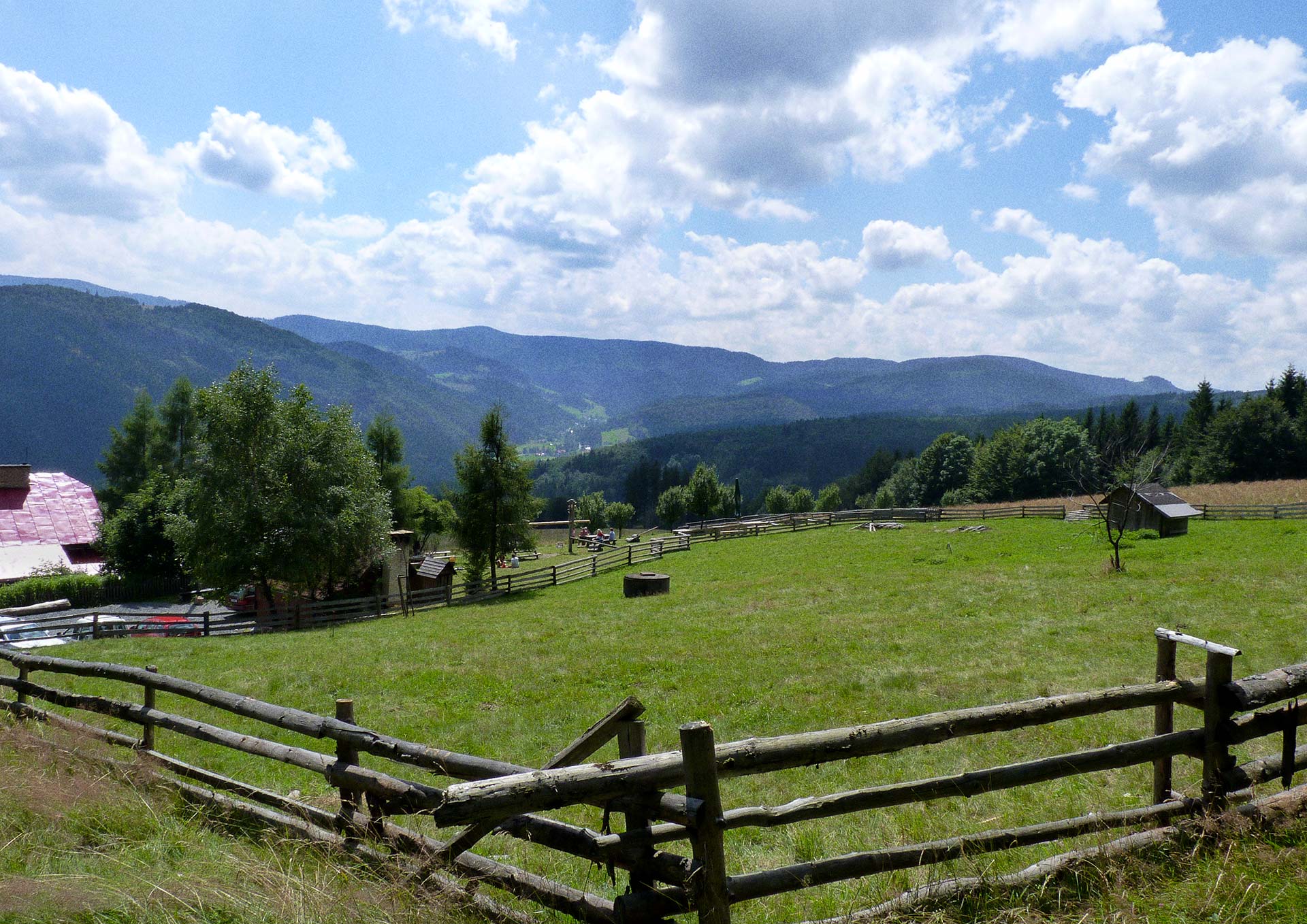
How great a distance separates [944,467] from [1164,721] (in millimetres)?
109950

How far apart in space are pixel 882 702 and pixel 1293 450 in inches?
3766

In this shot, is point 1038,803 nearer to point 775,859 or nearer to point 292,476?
point 775,859

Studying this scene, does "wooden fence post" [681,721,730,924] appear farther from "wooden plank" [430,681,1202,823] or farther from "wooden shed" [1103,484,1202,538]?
"wooden shed" [1103,484,1202,538]

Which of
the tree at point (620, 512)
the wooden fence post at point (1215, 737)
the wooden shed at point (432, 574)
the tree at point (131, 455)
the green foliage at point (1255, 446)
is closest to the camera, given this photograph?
the wooden fence post at point (1215, 737)

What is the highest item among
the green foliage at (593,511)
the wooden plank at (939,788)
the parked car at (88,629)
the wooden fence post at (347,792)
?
the wooden plank at (939,788)

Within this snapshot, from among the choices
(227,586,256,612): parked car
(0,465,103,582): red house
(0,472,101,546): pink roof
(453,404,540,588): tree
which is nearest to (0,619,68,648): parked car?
(227,586,256,612): parked car

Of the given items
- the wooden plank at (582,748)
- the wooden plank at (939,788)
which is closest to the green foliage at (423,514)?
the wooden plank at (582,748)

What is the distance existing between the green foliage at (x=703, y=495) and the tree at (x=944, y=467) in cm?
4266

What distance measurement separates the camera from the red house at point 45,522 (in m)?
49.2

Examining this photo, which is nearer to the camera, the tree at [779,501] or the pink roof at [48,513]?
the pink roof at [48,513]

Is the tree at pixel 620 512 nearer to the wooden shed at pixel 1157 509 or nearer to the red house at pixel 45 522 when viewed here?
the red house at pixel 45 522

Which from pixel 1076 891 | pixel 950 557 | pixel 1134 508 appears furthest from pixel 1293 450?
pixel 1076 891

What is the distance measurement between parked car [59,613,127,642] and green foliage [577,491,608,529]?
7503 centimetres

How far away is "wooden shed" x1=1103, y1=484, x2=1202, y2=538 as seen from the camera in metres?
33.8
